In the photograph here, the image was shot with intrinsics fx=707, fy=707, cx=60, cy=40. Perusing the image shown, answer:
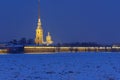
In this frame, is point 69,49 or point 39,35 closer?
point 39,35

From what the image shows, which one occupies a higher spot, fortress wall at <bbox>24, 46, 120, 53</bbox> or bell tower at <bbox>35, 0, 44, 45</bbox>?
bell tower at <bbox>35, 0, 44, 45</bbox>

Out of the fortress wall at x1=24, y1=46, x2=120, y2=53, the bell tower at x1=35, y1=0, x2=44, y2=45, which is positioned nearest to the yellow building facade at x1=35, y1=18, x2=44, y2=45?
the bell tower at x1=35, y1=0, x2=44, y2=45

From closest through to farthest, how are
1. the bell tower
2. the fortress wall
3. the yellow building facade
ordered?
1. the fortress wall
2. the bell tower
3. the yellow building facade

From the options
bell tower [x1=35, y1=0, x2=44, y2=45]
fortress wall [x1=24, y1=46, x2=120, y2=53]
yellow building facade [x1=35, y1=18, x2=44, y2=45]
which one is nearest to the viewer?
fortress wall [x1=24, y1=46, x2=120, y2=53]

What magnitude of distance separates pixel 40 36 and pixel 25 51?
34.1 feet

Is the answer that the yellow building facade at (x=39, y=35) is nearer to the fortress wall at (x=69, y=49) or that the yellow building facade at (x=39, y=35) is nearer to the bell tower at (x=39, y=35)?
the bell tower at (x=39, y=35)

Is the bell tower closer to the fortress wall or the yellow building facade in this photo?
the yellow building facade

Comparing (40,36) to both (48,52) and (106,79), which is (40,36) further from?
(106,79)

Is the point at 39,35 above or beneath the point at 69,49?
above

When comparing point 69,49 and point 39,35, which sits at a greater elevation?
point 39,35


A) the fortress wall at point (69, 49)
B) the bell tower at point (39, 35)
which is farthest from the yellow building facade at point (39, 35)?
the fortress wall at point (69, 49)

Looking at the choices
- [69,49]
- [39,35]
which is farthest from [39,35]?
[69,49]

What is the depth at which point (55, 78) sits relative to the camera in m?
44.9

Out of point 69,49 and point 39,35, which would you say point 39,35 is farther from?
point 69,49
